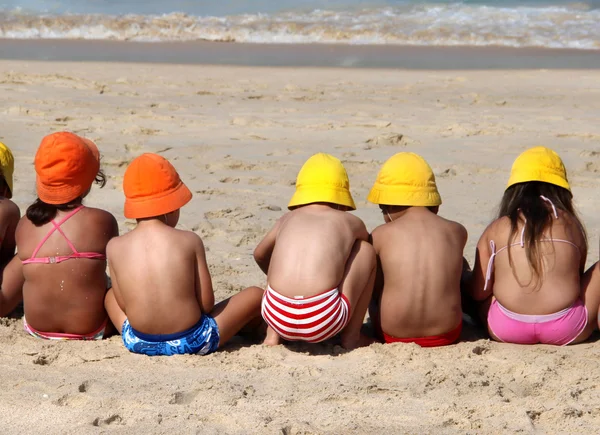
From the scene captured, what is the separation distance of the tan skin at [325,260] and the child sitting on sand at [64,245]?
2.50 ft

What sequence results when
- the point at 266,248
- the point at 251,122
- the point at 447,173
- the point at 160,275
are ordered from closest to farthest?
the point at 160,275
the point at 266,248
the point at 447,173
the point at 251,122

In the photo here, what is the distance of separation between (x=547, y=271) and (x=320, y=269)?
95cm

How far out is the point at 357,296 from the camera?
3473 millimetres

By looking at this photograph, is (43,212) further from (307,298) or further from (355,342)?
(355,342)

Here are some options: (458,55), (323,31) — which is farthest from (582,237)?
(323,31)

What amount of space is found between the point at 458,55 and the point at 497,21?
13.0 feet

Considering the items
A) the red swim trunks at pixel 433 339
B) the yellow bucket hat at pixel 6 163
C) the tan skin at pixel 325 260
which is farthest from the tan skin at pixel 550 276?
the yellow bucket hat at pixel 6 163

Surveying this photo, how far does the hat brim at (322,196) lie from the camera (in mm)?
3553

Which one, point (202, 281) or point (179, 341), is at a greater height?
point (202, 281)

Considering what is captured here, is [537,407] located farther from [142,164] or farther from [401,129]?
[401,129]

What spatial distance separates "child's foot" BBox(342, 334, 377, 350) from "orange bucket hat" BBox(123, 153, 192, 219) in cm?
89

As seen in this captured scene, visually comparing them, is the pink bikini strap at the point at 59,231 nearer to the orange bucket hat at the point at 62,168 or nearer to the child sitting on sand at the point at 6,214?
the orange bucket hat at the point at 62,168

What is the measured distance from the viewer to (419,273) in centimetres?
350

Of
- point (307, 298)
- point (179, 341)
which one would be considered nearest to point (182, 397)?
point (179, 341)
